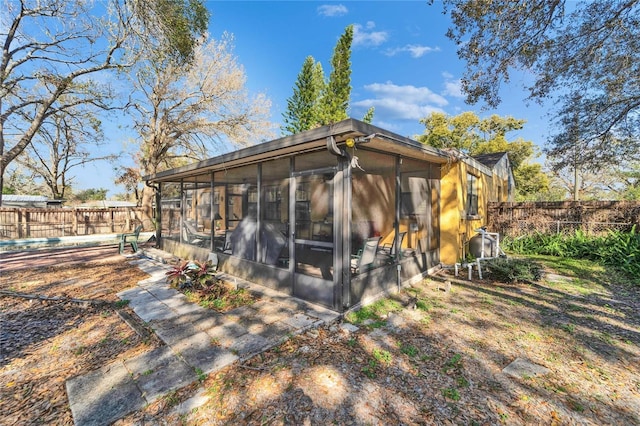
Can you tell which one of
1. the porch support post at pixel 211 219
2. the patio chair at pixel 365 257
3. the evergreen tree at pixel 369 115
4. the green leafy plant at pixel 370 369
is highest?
the evergreen tree at pixel 369 115

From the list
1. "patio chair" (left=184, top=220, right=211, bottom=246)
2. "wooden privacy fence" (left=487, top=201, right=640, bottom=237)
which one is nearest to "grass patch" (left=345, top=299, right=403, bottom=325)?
"patio chair" (left=184, top=220, right=211, bottom=246)

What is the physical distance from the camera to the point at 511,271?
5.17 m

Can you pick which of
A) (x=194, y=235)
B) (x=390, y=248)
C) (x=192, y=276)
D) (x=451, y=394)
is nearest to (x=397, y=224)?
(x=390, y=248)

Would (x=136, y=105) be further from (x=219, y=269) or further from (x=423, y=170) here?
(x=423, y=170)

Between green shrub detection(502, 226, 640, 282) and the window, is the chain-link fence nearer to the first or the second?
green shrub detection(502, 226, 640, 282)

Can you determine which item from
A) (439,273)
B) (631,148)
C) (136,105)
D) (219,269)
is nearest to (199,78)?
(136,105)

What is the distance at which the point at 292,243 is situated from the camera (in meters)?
4.21

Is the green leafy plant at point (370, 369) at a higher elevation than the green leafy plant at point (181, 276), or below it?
below

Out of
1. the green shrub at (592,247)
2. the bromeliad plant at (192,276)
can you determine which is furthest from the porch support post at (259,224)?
the green shrub at (592,247)

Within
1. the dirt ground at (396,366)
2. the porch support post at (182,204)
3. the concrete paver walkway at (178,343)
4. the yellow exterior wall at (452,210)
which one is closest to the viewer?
the dirt ground at (396,366)

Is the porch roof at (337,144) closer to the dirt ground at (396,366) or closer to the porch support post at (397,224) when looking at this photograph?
the porch support post at (397,224)

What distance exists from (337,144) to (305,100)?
18056 mm

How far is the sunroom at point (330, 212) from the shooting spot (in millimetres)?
3578

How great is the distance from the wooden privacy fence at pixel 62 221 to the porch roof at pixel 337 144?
11504 mm
